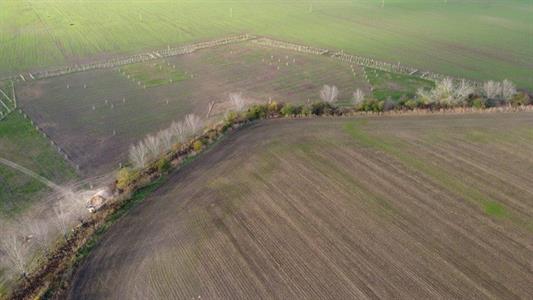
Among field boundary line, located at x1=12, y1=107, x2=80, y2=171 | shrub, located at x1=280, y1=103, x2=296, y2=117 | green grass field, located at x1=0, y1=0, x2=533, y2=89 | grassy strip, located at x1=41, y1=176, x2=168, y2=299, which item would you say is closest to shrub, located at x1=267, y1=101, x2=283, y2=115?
shrub, located at x1=280, y1=103, x2=296, y2=117

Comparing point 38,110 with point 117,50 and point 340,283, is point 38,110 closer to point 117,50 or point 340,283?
point 117,50

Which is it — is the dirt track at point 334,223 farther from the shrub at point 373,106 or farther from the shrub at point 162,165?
the shrub at point 373,106

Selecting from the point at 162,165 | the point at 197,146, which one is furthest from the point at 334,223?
the point at 197,146

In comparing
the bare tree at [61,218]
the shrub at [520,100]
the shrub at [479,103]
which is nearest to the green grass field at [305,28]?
the shrub at [520,100]

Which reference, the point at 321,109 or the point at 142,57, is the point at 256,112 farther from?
the point at 142,57

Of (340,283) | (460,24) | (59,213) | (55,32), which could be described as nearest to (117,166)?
(59,213)
